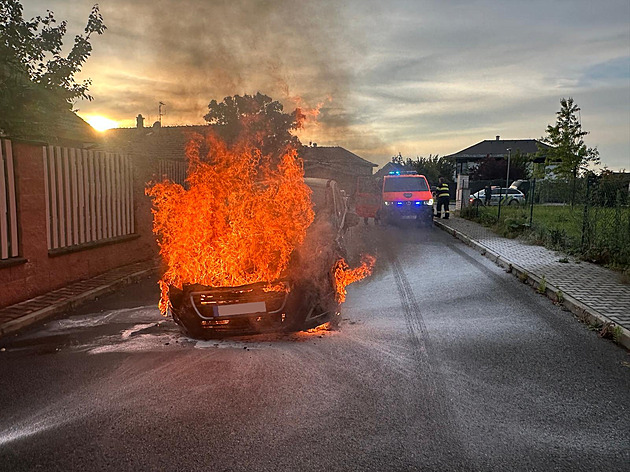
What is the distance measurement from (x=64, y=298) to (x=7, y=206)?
152cm

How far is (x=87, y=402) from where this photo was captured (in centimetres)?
392

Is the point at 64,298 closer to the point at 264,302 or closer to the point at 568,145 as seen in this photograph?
the point at 264,302

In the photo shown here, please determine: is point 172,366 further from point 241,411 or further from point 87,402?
point 241,411

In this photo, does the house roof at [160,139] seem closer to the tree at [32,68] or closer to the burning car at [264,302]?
the tree at [32,68]

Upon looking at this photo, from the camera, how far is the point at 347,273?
28.6 feet

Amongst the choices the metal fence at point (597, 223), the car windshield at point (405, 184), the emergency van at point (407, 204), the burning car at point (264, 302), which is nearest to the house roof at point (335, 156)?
the car windshield at point (405, 184)

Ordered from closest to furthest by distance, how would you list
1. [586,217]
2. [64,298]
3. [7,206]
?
[7,206]
[64,298]
[586,217]

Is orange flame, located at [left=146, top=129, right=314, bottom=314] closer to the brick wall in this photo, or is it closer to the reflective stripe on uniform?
the brick wall

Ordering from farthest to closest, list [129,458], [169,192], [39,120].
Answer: [39,120] → [169,192] → [129,458]

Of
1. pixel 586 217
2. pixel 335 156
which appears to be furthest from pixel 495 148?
pixel 586 217

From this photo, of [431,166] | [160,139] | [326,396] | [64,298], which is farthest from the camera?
[431,166]

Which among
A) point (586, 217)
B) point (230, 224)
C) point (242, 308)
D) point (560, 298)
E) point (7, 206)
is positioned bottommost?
point (560, 298)

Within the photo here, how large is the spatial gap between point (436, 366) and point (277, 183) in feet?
12.4

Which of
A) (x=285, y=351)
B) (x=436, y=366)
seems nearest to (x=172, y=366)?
(x=285, y=351)
